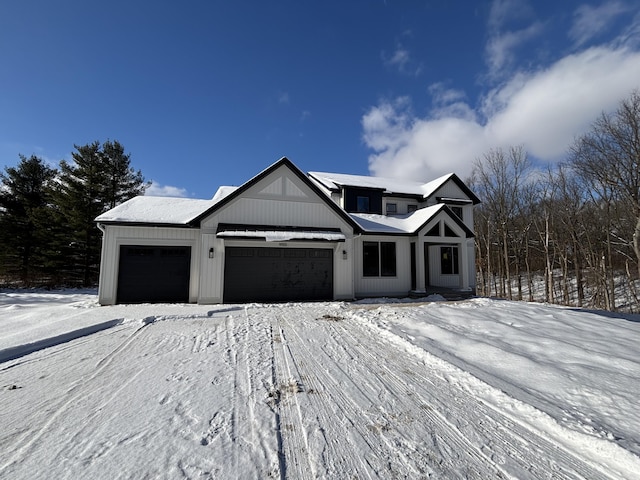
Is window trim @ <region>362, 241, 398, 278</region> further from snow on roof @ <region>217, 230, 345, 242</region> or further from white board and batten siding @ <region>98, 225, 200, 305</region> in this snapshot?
white board and batten siding @ <region>98, 225, 200, 305</region>

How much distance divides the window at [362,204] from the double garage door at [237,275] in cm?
508

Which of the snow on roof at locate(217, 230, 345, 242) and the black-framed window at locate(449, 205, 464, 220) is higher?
the black-framed window at locate(449, 205, 464, 220)

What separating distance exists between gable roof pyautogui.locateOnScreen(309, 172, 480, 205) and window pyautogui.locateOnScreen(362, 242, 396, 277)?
396 cm

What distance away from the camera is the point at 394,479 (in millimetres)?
2080

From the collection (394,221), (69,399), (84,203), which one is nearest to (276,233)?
(394,221)

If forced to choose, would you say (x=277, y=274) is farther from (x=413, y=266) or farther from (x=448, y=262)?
(x=448, y=262)

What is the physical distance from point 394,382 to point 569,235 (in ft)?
84.5

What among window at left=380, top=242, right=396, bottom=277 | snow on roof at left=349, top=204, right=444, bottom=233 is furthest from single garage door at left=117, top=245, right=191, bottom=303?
window at left=380, top=242, right=396, bottom=277

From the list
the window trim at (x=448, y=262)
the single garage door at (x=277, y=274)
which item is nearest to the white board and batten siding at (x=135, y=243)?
the single garage door at (x=277, y=274)

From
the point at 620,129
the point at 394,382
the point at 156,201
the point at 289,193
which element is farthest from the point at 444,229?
the point at 156,201

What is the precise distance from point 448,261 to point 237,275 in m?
11.8

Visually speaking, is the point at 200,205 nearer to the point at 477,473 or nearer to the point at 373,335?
the point at 373,335

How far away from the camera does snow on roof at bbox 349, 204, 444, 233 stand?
1327 centimetres

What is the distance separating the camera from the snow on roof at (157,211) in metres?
10.7
